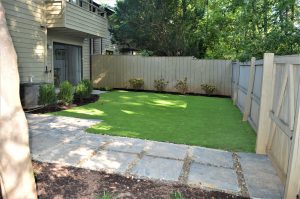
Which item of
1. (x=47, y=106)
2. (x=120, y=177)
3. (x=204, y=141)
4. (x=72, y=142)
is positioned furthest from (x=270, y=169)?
(x=47, y=106)

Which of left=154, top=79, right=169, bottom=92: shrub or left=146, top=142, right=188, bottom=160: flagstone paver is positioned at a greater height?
left=154, top=79, right=169, bottom=92: shrub

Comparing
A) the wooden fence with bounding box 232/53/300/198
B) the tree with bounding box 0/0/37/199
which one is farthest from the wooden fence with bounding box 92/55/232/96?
the tree with bounding box 0/0/37/199

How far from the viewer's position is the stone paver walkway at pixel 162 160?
11.4 feet

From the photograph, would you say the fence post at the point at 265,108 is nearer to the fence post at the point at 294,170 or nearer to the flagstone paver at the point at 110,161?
the fence post at the point at 294,170

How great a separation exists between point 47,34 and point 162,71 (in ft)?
18.7

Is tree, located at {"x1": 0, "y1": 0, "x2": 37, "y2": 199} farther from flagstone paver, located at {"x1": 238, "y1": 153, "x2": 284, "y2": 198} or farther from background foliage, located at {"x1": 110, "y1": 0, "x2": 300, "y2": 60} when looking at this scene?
background foliage, located at {"x1": 110, "y1": 0, "x2": 300, "y2": 60}

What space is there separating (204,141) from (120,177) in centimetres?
225

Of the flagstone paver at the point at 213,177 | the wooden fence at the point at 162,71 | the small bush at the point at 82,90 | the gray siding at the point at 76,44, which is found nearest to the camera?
the flagstone paver at the point at 213,177

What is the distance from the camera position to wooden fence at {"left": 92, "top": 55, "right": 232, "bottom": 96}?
522 inches

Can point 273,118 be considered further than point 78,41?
No

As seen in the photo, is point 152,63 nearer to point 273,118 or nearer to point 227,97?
point 227,97

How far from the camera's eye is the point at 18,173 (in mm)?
2002

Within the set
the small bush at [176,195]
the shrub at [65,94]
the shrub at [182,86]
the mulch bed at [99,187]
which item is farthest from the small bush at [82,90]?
the small bush at [176,195]

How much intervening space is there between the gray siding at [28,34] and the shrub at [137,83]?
490cm
